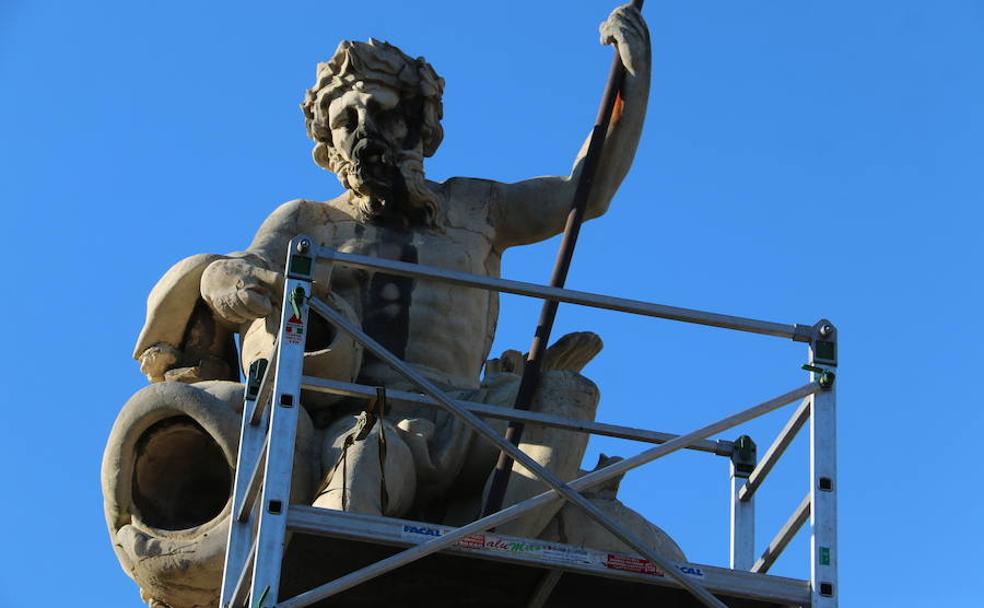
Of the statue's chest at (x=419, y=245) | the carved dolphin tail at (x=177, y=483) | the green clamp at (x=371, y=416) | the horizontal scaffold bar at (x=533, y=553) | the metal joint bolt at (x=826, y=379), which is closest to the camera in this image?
the horizontal scaffold bar at (x=533, y=553)

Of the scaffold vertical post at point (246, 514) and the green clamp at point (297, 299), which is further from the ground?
the green clamp at point (297, 299)

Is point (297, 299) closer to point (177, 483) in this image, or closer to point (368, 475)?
point (368, 475)

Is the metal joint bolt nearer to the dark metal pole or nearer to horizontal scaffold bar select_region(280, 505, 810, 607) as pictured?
horizontal scaffold bar select_region(280, 505, 810, 607)

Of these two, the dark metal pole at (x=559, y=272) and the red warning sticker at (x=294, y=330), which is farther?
the dark metal pole at (x=559, y=272)

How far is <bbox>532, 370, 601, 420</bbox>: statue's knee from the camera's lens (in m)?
16.2

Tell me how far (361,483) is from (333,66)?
3.49 m

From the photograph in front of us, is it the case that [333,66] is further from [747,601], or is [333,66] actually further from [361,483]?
[747,601]

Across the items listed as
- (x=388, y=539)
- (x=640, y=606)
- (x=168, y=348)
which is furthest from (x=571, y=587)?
(x=168, y=348)

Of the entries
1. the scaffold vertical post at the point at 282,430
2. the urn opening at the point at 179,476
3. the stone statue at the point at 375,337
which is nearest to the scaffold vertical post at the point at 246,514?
the scaffold vertical post at the point at 282,430

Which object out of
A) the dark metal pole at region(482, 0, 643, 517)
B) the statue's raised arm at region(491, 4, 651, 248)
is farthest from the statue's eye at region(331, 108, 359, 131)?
the dark metal pole at region(482, 0, 643, 517)

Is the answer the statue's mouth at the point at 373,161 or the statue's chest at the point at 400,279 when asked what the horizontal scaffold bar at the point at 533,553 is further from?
the statue's mouth at the point at 373,161

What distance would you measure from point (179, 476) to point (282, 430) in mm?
3099

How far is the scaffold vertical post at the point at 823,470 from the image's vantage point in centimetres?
1405

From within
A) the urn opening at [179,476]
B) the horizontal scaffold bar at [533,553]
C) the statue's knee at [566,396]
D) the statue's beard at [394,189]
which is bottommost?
the horizontal scaffold bar at [533,553]
